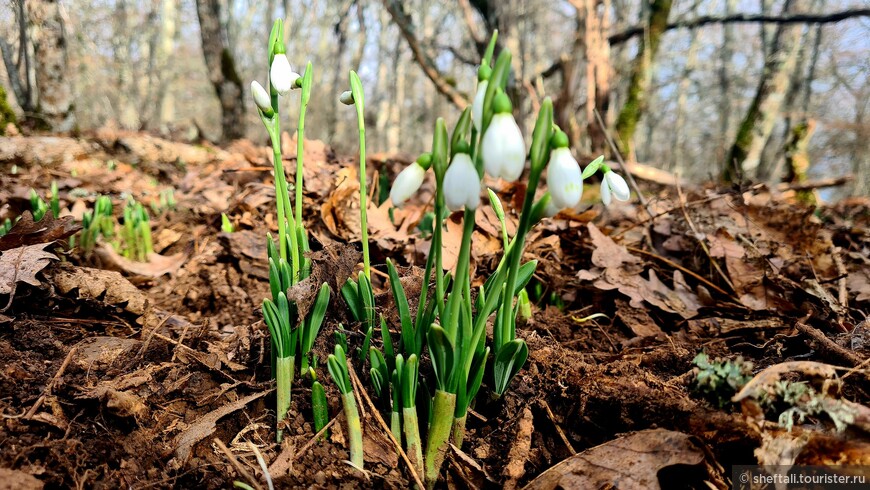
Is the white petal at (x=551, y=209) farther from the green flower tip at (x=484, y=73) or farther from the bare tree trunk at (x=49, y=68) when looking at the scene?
the bare tree trunk at (x=49, y=68)

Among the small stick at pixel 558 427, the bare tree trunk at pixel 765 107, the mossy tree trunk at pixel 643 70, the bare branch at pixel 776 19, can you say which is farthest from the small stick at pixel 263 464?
the bare tree trunk at pixel 765 107

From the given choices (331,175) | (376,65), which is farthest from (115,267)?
(376,65)

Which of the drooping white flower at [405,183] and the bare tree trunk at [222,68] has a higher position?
the bare tree trunk at [222,68]

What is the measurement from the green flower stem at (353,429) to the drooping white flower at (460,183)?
1.67 feet

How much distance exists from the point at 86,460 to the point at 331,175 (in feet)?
6.70

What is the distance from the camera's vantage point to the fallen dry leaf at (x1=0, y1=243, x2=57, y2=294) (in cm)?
142

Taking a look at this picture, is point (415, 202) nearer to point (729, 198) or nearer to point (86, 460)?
point (729, 198)

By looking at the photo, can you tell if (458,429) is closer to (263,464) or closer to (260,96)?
(263,464)

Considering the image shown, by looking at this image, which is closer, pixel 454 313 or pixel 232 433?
pixel 454 313

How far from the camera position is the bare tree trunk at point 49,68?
499 centimetres

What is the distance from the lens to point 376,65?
20.5 metres

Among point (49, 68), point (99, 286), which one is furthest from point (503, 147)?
point (49, 68)

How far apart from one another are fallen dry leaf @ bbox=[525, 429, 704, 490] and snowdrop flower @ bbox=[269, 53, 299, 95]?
1.02m

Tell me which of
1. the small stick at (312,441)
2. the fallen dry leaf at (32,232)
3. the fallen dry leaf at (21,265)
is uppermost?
the fallen dry leaf at (32,232)
